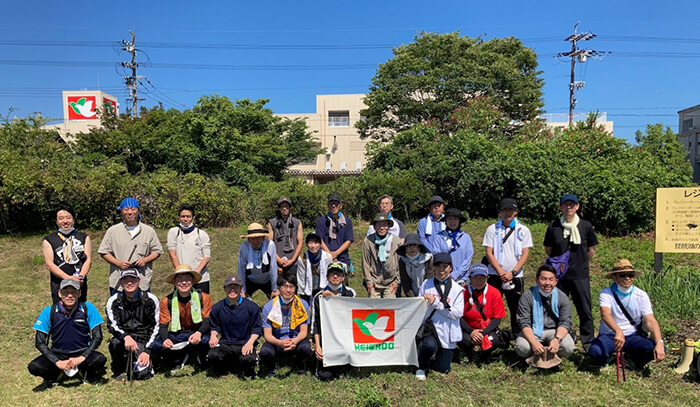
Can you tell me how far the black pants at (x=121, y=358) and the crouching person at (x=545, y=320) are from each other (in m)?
3.82

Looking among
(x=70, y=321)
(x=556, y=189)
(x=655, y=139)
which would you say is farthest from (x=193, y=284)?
(x=655, y=139)

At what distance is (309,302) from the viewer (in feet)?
16.9

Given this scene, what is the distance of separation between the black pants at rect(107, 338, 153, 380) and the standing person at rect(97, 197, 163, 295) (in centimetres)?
73

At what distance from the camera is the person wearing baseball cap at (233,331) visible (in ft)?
14.2

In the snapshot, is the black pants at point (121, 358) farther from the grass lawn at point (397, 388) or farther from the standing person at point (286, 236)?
the standing person at point (286, 236)

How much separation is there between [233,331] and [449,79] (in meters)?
17.1

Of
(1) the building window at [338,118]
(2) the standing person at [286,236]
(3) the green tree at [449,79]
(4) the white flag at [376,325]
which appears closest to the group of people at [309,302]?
(4) the white flag at [376,325]

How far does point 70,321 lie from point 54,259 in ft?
3.49

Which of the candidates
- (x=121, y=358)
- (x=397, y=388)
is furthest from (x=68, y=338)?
(x=397, y=388)

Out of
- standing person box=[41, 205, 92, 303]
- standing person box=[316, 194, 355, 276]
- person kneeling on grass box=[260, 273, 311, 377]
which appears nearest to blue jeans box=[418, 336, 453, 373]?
person kneeling on grass box=[260, 273, 311, 377]

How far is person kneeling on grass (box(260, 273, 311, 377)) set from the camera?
4.41m

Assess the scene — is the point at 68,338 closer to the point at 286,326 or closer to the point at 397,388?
the point at 286,326

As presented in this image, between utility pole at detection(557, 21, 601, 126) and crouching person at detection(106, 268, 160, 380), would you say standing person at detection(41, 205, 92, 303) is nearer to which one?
crouching person at detection(106, 268, 160, 380)

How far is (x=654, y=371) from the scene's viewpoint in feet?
14.0
